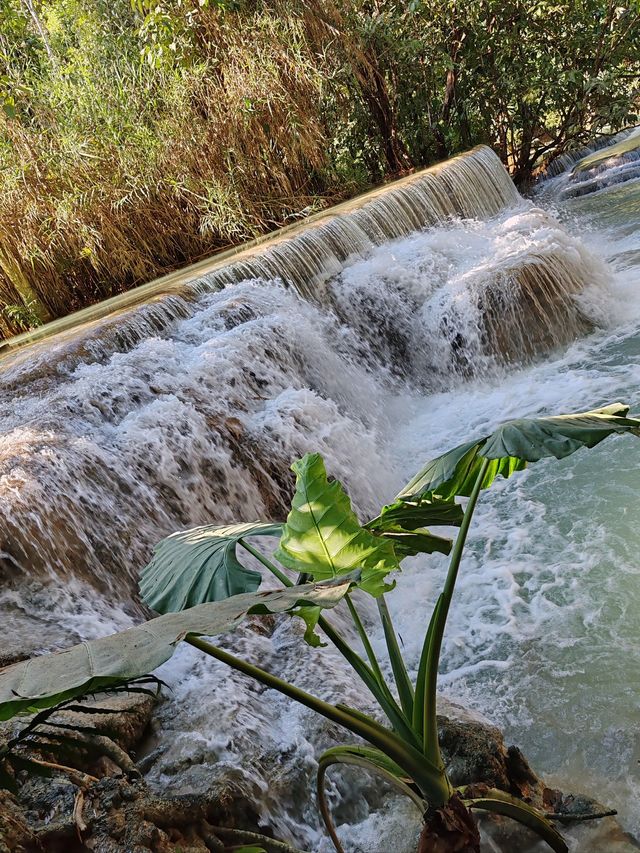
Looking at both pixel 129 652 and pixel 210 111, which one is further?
pixel 210 111

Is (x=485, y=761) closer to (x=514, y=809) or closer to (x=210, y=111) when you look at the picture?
(x=514, y=809)

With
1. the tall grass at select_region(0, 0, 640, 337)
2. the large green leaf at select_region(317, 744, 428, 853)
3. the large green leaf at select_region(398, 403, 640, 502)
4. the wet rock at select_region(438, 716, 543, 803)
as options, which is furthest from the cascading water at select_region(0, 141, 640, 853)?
the tall grass at select_region(0, 0, 640, 337)

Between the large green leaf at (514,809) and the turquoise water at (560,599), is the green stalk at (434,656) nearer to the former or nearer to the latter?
the large green leaf at (514,809)

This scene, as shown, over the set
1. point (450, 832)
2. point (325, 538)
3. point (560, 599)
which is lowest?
point (560, 599)

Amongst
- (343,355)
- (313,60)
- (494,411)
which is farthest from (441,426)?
(313,60)

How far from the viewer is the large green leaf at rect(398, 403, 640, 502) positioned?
1.46 metres

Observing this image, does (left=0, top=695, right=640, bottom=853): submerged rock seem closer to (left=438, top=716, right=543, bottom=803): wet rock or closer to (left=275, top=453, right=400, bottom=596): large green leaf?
(left=438, top=716, right=543, bottom=803): wet rock

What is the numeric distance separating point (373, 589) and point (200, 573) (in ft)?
1.30

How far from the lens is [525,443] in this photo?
58.2 inches

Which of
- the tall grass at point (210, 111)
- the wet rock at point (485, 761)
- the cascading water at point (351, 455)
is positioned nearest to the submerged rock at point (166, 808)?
the wet rock at point (485, 761)

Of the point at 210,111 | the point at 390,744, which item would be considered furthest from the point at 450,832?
the point at 210,111

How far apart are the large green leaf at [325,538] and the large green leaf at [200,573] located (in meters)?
0.08

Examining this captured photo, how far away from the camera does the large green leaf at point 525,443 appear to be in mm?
1461

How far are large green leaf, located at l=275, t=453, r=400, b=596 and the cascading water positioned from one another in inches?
24.1
